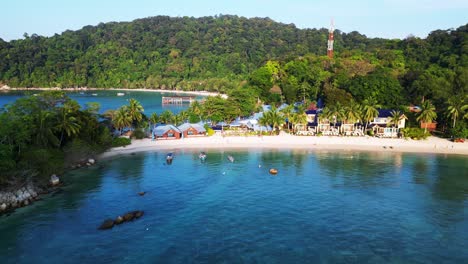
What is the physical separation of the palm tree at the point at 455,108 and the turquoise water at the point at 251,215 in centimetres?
1618

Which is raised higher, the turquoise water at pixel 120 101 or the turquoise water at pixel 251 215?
the turquoise water at pixel 120 101

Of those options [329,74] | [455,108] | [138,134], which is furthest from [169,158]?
[329,74]

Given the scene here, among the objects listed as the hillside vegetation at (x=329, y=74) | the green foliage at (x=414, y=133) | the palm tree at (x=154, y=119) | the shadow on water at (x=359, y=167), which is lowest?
the shadow on water at (x=359, y=167)

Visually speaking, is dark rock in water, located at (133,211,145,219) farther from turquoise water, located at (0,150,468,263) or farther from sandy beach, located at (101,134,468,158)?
sandy beach, located at (101,134,468,158)

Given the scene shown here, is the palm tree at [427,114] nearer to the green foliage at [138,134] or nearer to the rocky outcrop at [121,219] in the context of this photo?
the green foliage at [138,134]

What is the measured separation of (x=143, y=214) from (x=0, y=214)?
12966 mm

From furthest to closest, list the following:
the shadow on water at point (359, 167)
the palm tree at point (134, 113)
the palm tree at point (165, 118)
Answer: the palm tree at point (165, 118) < the palm tree at point (134, 113) < the shadow on water at point (359, 167)

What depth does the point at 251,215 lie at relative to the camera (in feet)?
114

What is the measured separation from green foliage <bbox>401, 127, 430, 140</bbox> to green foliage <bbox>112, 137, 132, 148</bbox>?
4908 cm

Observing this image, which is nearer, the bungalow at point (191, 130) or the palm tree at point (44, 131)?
the palm tree at point (44, 131)

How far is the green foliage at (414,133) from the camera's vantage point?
6512 cm

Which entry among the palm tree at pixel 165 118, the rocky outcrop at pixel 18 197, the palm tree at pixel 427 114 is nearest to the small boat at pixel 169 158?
the rocky outcrop at pixel 18 197

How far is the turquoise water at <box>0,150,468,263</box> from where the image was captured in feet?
90.9

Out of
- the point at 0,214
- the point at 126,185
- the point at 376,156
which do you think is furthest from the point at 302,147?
the point at 0,214
